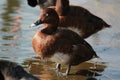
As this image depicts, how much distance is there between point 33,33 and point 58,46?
2.29 meters

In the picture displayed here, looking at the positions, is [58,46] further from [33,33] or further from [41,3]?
[41,3]

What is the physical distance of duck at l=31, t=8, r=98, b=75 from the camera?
8656mm

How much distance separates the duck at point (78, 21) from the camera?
Result: 1016 centimetres

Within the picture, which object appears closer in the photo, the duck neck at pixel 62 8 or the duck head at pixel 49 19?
Answer: the duck head at pixel 49 19

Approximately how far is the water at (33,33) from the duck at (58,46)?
0.91ft

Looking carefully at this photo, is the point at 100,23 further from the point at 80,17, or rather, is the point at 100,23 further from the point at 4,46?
the point at 4,46

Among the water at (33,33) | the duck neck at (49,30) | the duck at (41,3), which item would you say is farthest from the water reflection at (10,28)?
the duck neck at (49,30)

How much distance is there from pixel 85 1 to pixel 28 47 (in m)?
4.10

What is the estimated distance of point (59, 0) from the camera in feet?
34.7

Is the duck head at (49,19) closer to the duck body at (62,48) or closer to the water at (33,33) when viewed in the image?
the duck body at (62,48)

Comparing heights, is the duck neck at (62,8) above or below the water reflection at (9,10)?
above

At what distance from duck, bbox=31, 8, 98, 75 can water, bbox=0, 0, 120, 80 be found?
0.28 meters

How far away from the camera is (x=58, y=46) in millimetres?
8680

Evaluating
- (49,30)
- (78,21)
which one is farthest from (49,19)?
(78,21)
